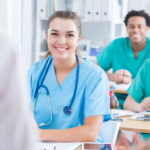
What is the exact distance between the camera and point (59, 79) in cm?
143

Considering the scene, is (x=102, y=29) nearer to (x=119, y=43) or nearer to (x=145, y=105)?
(x=119, y=43)

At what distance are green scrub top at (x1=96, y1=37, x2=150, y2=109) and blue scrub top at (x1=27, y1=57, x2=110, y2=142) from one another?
4.66ft

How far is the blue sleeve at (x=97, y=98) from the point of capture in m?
1.25

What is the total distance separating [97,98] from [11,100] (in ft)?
3.34

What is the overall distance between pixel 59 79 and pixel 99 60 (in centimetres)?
156

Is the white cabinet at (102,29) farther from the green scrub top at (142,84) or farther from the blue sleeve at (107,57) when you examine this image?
the green scrub top at (142,84)

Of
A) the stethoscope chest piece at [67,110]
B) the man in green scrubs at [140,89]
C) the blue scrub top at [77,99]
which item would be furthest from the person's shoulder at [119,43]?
the stethoscope chest piece at [67,110]

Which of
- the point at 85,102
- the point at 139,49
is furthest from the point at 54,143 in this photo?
the point at 139,49

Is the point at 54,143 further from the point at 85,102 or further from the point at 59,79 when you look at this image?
the point at 59,79

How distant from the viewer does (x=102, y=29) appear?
12.1 ft

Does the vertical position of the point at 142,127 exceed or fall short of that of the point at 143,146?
it falls short

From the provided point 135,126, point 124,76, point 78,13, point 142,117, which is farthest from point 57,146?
point 78,13

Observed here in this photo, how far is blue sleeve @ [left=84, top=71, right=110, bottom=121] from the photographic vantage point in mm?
1246

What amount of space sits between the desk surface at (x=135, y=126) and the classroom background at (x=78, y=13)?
1.77 metres
